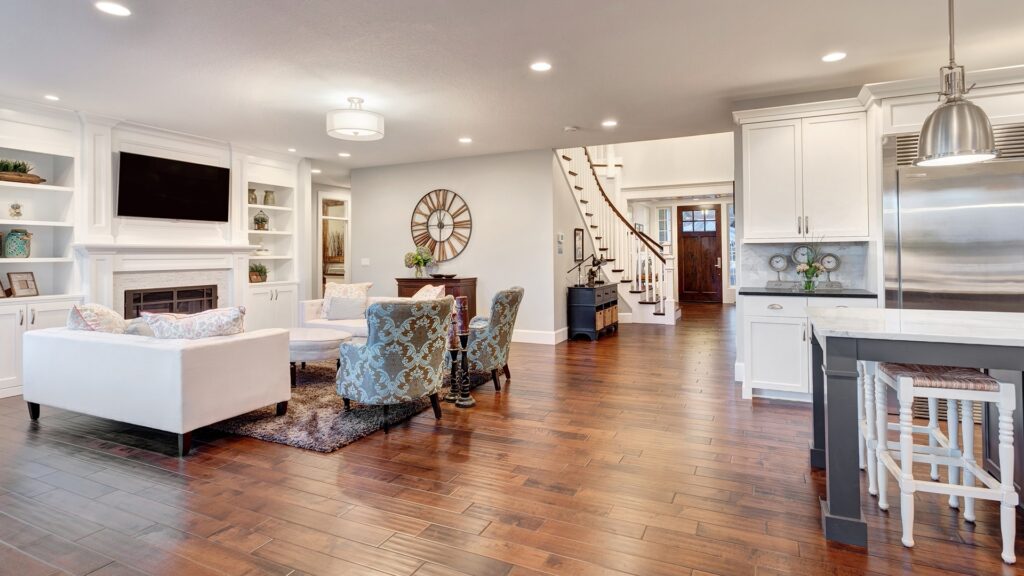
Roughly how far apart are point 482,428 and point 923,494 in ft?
8.03

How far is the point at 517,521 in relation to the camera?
2.30m

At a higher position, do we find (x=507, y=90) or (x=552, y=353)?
(x=507, y=90)

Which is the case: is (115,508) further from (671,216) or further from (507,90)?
(671,216)

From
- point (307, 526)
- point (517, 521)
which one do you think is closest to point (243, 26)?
point (307, 526)

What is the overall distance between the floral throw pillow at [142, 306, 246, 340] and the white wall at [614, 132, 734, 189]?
325 inches

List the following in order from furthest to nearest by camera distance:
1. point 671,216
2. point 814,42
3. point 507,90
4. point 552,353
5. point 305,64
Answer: point 671,216, point 552,353, point 507,90, point 305,64, point 814,42

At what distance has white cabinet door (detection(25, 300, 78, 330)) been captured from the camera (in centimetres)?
478

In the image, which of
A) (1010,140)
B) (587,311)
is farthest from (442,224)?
(1010,140)

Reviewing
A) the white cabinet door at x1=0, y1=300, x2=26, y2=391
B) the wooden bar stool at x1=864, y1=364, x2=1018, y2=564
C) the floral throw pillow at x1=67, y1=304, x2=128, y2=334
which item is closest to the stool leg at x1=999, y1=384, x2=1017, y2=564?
the wooden bar stool at x1=864, y1=364, x2=1018, y2=564

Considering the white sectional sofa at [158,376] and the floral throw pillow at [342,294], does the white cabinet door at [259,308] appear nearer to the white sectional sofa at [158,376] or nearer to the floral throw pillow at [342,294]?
the floral throw pillow at [342,294]

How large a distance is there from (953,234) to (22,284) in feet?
25.8

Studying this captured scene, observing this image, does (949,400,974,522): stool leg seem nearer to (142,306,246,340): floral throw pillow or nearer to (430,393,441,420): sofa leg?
(430,393,441,420): sofa leg

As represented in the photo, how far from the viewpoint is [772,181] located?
4.48 meters

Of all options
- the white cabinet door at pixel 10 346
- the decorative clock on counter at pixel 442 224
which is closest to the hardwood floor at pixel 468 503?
the white cabinet door at pixel 10 346
